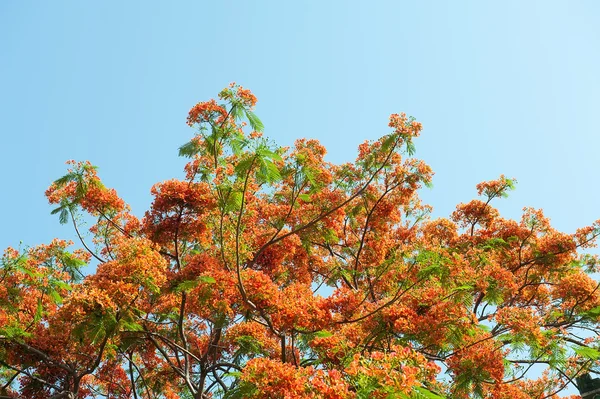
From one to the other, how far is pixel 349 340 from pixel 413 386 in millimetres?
4266

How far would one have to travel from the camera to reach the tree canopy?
23.5 feet

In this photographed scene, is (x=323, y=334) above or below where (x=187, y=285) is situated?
below

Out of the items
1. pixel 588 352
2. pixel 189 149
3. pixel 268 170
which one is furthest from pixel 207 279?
pixel 588 352

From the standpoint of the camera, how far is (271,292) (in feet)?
25.1

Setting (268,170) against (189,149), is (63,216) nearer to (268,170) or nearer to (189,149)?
(189,149)

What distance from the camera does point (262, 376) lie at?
17.5 feet

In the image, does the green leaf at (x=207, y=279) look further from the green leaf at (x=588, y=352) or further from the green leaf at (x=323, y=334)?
the green leaf at (x=588, y=352)

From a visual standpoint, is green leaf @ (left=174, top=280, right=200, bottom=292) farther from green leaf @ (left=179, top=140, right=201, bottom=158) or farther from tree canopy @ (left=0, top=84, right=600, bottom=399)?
green leaf @ (left=179, top=140, right=201, bottom=158)

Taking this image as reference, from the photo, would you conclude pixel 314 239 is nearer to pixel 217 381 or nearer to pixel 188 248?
pixel 188 248

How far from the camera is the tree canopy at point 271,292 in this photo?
7.17 meters

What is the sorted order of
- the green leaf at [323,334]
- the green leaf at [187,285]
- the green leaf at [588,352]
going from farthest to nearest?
the green leaf at [323,334], the green leaf at [588,352], the green leaf at [187,285]

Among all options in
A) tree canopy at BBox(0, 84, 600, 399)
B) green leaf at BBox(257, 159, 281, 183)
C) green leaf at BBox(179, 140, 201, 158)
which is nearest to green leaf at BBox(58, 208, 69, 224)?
tree canopy at BBox(0, 84, 600, 399)

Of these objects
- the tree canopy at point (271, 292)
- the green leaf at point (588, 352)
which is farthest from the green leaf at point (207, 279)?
the green leaf at point (588, 352)

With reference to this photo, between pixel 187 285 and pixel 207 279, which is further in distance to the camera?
pixel 187 285
